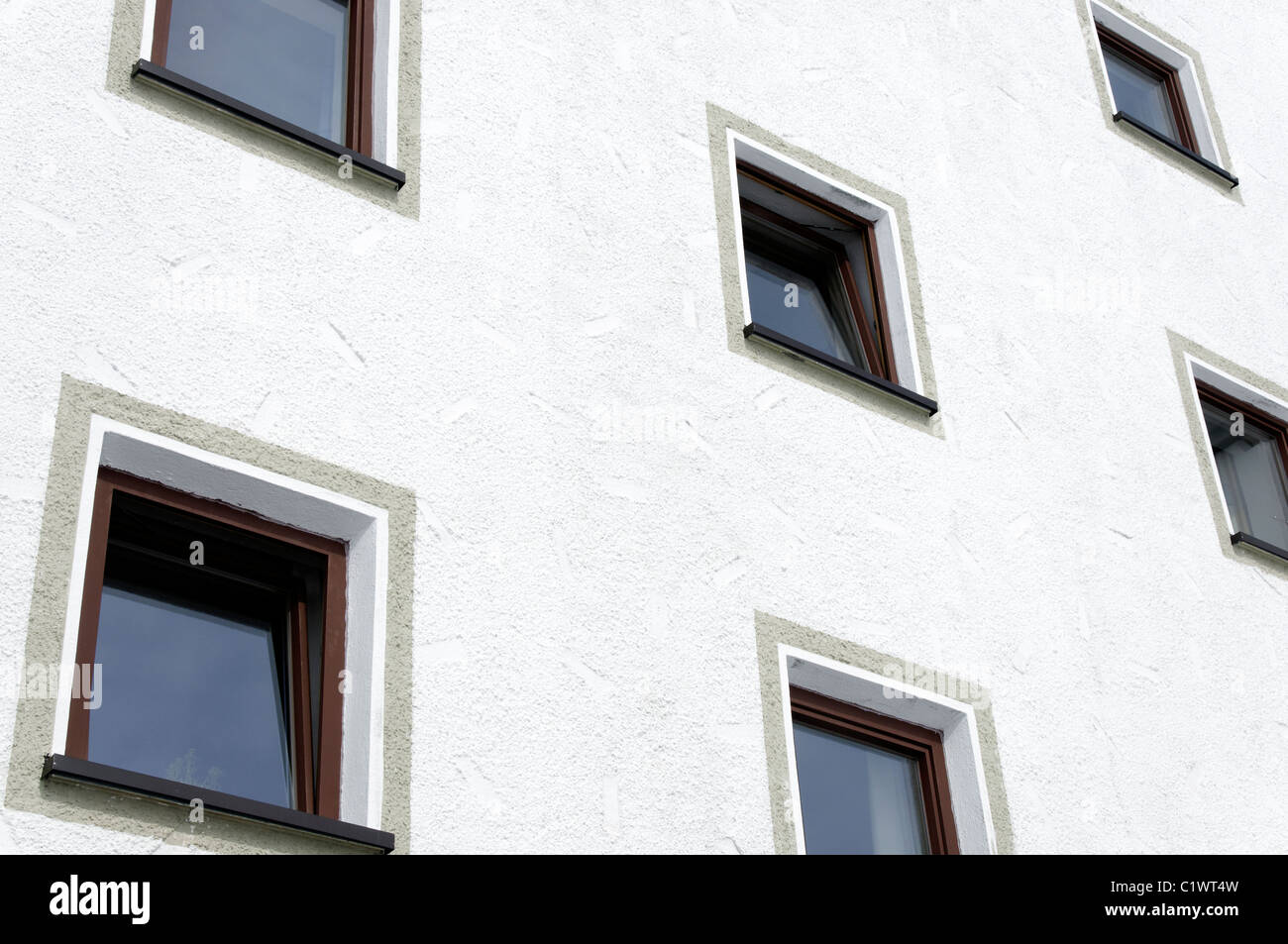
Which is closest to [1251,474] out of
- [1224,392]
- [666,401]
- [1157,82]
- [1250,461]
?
[1250,461]

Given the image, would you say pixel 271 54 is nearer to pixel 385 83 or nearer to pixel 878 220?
pixel 385 83

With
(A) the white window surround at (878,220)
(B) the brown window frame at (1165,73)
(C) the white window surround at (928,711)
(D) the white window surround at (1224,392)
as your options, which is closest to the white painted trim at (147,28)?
(A) the white window surround at (878,220)

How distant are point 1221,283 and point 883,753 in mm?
4629

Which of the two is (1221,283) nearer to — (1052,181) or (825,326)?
(1052,181)

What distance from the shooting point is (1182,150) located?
11.1 meters

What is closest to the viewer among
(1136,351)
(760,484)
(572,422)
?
(572,422)

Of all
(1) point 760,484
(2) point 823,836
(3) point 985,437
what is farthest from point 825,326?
(2) point 823,836

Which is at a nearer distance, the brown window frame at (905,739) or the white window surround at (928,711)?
the white window surround at (928,711)

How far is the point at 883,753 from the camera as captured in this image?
738 cm

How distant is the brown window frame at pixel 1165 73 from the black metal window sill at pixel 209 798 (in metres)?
8.16

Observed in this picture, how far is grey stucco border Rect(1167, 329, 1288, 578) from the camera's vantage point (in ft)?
30.3

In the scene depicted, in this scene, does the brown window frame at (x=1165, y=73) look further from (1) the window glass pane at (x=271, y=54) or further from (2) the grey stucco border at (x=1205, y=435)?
(1) the window glass pane at (x=271, y=54)

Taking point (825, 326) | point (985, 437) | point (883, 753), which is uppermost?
point (825, 326)

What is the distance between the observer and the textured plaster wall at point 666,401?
19.7 feet
